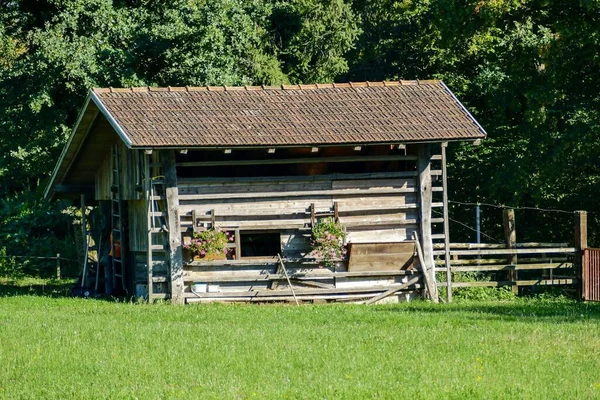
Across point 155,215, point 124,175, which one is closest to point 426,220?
point 155,215

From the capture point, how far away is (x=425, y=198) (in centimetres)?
2566

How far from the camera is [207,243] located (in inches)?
952

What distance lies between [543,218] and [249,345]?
2350 centimetres

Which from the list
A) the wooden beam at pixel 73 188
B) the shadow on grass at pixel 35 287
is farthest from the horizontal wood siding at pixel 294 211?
the wooden beam at pixel 73 188

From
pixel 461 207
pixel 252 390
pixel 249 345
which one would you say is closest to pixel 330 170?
pixel 249 345

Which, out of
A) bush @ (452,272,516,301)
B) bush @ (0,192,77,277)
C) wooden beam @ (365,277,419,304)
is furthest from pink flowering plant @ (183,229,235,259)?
bush @ (0,192,77,277)

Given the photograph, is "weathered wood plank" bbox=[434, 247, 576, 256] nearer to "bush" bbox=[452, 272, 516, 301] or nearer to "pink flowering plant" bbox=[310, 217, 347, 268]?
"bush" bbox=[452, 272, 516, 301]

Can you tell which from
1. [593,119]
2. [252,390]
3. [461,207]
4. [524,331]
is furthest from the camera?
[461,207]

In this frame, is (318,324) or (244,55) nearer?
(318,324)

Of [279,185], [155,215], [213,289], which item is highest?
[279,185]

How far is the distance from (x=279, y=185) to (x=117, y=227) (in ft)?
19.9

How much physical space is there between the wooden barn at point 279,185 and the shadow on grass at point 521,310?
2115 millimetres

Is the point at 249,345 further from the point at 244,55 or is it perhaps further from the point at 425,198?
the point at 244,55

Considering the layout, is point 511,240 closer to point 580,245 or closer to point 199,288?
point 580,245
